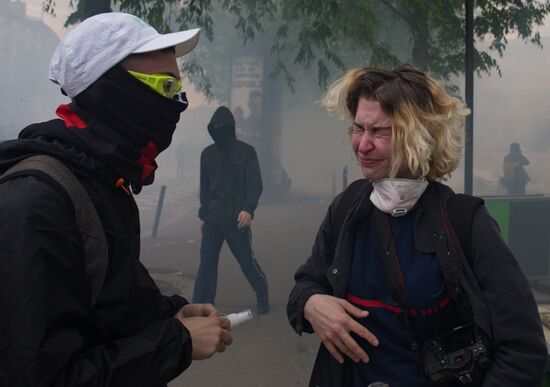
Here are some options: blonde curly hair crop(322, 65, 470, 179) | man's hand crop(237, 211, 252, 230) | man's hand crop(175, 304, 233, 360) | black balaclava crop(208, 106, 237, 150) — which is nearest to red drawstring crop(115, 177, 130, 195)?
man's hand crop(175, 304, 233, 360)

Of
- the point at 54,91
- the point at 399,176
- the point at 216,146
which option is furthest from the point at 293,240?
the point at 54,91

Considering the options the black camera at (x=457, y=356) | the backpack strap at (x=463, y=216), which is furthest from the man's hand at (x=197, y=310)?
the backpack strap at (x=463, y=216)

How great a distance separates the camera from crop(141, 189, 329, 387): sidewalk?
4.23 m

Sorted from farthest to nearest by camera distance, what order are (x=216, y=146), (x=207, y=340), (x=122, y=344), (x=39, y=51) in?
(x=39, y=51) → (x=216, y=146) → (x=207, y=340) → (x=122, y=344)

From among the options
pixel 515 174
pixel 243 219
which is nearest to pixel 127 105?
pixel 243 219

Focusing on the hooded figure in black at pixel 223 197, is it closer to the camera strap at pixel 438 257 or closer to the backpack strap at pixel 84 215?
the camera strap at pixel 438 257

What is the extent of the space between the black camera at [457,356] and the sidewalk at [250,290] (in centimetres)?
270

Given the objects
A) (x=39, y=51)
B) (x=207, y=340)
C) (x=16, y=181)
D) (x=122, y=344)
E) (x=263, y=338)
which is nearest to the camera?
(x=16, y=181)

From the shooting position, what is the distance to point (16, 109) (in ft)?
51.1

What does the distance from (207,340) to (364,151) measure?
2.55 feet

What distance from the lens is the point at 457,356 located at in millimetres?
1512

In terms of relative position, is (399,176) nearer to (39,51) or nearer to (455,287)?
(455,287)

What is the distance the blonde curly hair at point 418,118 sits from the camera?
162 centimetres

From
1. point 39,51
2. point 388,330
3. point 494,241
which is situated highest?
point 39,51
